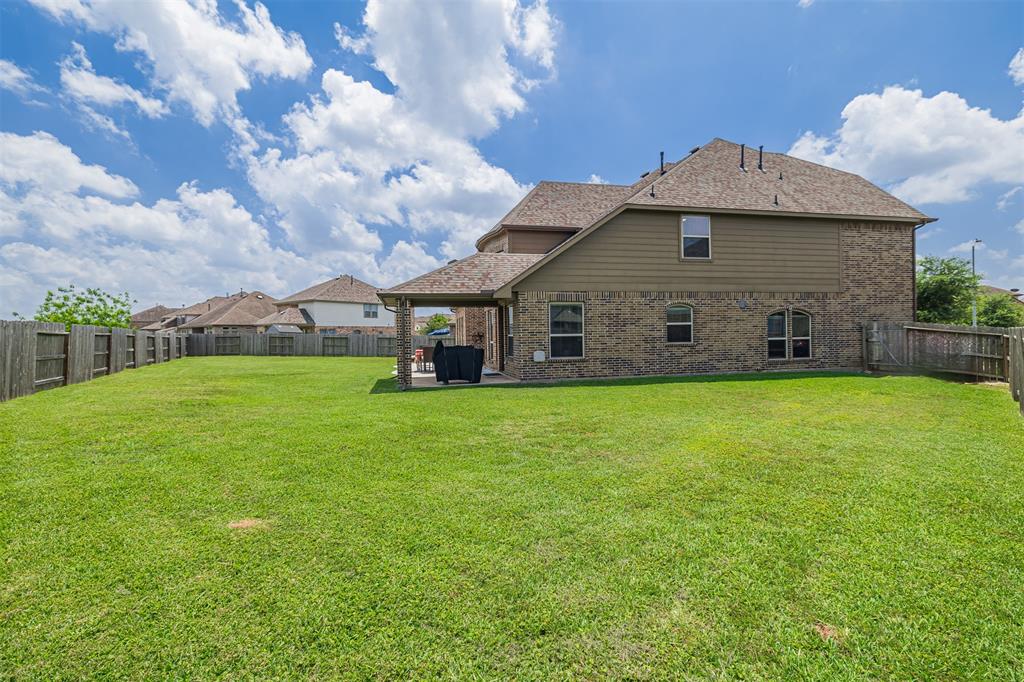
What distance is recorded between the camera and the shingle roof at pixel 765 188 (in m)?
14.4

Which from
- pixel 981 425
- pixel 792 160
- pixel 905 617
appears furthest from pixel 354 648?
pixel 792 160

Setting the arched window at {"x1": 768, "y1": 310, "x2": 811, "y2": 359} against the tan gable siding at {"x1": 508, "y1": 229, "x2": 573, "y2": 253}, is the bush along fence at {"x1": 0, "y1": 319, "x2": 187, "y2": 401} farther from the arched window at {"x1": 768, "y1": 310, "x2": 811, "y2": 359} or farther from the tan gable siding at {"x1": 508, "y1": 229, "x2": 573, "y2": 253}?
the arched window at {"x1": 768, "y1": 310, "x2": 811, "y2": 359}

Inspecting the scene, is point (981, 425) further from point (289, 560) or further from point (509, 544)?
point (289, 560)

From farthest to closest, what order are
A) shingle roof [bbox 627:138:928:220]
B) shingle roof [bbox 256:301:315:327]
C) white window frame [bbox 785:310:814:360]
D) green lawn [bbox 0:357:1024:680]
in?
shingle roof [bbox 256:301:315:327] → white window frame [bbox 785:310:814:360] → shingle roof [bbox 627:138:928:220] → green lawn [bbox 0:357:1024:680]

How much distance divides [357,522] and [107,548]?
1.65 meters

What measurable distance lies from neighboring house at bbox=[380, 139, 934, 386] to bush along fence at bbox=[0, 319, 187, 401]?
786cm

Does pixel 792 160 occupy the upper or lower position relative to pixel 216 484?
upper

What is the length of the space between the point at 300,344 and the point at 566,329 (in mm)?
23717

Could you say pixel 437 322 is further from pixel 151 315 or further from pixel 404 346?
pixel 151 315

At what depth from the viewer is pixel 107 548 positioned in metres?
3.32

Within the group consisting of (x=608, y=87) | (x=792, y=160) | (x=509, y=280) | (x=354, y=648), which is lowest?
(x=354, y=648)

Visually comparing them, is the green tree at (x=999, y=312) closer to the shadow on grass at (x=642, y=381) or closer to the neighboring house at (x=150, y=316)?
the shadow on grass at (x=642, y=381)

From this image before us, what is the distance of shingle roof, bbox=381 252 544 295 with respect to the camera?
12805mm

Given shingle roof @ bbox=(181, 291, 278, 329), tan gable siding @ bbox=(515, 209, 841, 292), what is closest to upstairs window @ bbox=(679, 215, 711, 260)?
tan gable siding @ bbox=(515, 209, 841, 292)
